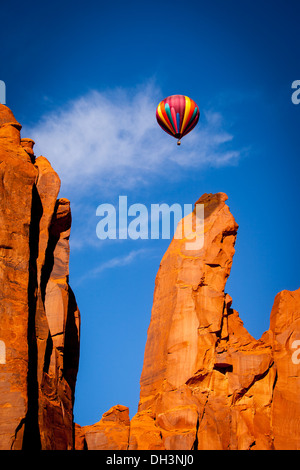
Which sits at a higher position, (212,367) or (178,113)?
(178,113)

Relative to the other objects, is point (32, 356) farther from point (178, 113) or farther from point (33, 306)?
point (178, 113)

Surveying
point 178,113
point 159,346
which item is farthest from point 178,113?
point 159,346

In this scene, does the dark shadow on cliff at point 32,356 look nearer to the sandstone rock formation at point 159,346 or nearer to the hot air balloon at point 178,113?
the sandstone rock formation at point 159,346

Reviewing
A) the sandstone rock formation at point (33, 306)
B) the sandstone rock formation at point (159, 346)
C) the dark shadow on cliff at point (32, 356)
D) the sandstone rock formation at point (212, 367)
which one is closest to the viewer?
the sandstone rock formation at point (33, 306)

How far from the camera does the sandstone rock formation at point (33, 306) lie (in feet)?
178

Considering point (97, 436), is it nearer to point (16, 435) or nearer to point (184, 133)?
point (16, 435)

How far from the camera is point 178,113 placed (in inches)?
3214

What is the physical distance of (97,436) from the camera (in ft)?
207

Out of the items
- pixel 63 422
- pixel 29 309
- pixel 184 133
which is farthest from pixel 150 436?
pixel 184 133

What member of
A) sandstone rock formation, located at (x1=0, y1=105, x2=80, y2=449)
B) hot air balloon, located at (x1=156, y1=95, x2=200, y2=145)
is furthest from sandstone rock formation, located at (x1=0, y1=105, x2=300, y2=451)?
hot air balloon, located at (x1=156, y1=95, x2=200, y2=145)

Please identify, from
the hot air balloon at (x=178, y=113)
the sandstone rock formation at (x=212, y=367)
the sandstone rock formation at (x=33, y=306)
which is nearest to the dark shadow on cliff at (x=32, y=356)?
the sandstone rock formation at (x=33, y=306)

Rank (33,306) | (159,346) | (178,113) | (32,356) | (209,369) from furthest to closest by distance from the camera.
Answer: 1. (178,113)
2. (159,346)
3. (209,369)
4. (33,306)
5. (32,356)

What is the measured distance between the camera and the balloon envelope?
81.5 m
